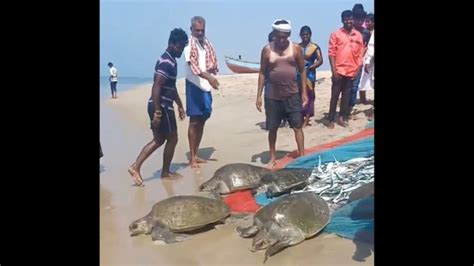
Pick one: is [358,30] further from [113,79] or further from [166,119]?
[113,79]

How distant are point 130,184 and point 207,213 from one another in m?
1.05

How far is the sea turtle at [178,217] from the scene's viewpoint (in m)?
4.46

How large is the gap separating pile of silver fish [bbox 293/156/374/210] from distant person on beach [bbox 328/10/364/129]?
84 cm

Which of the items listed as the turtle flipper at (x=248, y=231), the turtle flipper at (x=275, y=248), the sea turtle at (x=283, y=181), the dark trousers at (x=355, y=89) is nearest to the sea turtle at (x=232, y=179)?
the sea turtle at (x=283, y=181)

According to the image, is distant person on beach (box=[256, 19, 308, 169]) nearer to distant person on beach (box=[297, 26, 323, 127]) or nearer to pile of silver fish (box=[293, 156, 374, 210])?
distant person on beach (box=[297, 26, 323, 127])

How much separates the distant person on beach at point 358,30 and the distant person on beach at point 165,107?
5.40 feet

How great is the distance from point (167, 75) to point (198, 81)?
35 cm

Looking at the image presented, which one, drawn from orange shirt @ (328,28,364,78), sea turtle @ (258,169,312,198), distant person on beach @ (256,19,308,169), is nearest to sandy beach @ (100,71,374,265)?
distant person on beach @ (256,19,308,169)

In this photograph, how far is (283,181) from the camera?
4.99 meters

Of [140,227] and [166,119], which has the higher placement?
[166,119]

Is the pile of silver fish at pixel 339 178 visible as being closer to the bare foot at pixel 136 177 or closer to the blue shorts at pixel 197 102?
the blue shorts at pixel 197 102

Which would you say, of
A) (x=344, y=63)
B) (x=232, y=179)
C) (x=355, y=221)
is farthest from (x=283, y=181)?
(x=344, y=63)
